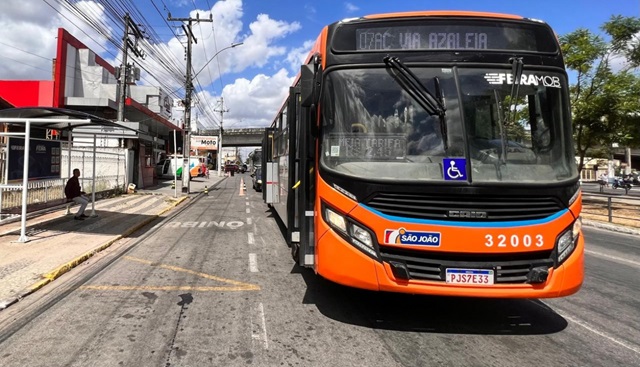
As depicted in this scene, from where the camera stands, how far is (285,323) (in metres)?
4.48

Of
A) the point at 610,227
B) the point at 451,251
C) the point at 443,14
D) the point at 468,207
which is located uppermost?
the point at 443,14

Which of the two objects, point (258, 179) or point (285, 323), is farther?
point (258, 179)

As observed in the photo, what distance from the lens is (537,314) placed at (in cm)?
493

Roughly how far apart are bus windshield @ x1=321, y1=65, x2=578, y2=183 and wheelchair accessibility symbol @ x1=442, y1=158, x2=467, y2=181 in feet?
0.06

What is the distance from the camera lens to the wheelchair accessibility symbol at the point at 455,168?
13.1 ft

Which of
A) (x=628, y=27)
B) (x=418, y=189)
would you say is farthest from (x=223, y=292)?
(x=628, y=27)

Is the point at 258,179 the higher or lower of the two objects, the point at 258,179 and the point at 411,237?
the higher

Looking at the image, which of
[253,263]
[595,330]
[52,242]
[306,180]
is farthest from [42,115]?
[595,330]

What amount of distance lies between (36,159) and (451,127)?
9558 mm

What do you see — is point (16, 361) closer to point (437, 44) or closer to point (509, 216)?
point (509, 216)

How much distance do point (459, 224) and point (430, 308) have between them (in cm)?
155

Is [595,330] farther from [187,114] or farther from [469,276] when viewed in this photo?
[187,114]

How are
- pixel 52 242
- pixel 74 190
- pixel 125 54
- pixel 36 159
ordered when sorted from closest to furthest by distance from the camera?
pixel 52 242
pixel 36 159
pixel 74 190
pixel 125 54

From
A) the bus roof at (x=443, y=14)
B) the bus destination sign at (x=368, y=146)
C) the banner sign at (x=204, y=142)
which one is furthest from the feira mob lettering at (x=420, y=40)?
the banner sign at (x=204, y=142)
